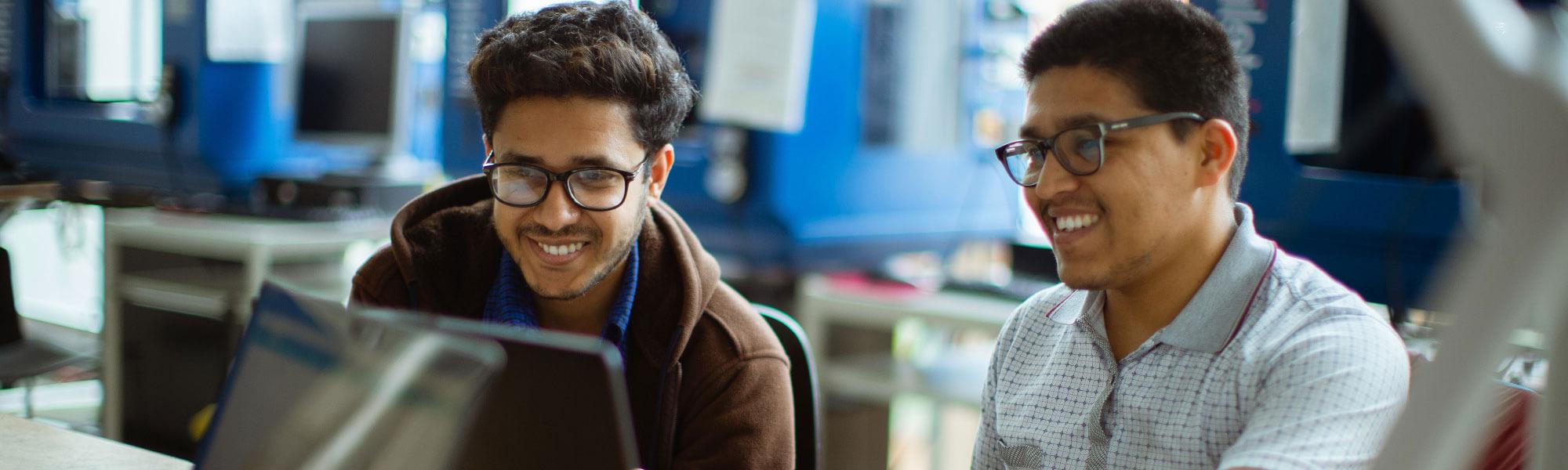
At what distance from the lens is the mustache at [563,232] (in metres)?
1.32

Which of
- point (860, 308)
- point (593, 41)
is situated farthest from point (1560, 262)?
point (860, 308)

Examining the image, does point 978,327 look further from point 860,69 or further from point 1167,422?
point 1167,422

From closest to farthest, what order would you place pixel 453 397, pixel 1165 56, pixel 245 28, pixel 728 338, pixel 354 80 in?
pixel 453 397, pixel 1165 56, pixel 728 338, pixel 354 80, pixel 245 28

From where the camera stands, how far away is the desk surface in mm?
1185

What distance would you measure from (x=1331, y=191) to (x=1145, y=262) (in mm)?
816

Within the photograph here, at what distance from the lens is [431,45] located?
3.65 m

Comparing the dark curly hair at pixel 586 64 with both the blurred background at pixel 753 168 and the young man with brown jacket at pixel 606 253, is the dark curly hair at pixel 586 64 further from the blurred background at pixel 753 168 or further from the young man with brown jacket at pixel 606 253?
the blurred background at pixel 753 168

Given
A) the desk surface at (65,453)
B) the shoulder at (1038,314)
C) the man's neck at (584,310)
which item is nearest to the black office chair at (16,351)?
the desk surface at (65,453)

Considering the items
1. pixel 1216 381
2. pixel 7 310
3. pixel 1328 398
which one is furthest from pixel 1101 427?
pixel 7 310

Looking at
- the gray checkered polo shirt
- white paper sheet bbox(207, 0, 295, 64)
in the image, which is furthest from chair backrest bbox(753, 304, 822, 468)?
white paper sheet bbox(207, 0, 295, 64)

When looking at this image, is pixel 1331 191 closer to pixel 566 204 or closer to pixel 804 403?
pixel 804 403

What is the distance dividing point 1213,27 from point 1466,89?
2.86 ft

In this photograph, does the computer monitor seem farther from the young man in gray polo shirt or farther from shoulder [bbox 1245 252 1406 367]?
shoulder [bbox 1245 252 1406 367]

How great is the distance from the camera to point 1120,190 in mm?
1167
